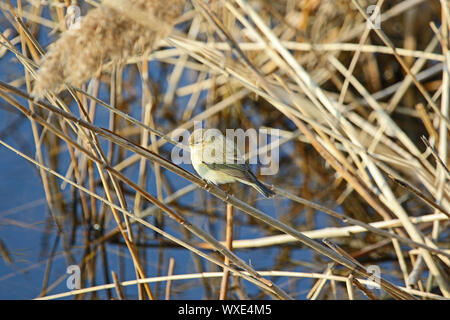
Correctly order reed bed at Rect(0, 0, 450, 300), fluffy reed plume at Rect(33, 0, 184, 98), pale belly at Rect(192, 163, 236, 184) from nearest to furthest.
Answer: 1. fluffy reed plume at Rect(33, 0, 184, 98)
2. reed bed at Rect(0, 0, 450, 300)
3. pale belly at Rect(192, 163, 236, 184)

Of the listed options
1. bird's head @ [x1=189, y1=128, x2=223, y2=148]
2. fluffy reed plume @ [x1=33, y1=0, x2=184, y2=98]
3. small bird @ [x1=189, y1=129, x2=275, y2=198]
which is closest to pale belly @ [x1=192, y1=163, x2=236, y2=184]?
small bird @ [x1=189, y1=129, x2=275, y2=198]

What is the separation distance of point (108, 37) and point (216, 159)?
45.7 inches

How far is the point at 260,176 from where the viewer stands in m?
4.52

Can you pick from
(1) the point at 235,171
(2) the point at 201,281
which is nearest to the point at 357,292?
(2) the point at 201,281

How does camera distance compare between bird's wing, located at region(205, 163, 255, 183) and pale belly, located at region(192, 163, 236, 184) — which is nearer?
bird's wing, located at region(205, 163, 255, 183)

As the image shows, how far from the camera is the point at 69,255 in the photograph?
3.76m

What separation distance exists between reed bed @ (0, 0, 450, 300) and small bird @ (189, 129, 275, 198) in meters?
0.20

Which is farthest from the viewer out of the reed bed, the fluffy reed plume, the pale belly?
the pale belly

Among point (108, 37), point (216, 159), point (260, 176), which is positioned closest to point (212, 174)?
point (216, 159)

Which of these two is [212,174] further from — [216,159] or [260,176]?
[260,176]

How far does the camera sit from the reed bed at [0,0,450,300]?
2588mm

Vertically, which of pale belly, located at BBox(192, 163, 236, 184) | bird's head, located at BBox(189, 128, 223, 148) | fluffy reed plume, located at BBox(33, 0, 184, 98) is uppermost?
bird's head, located at BBox(189, 128, 223, 148)

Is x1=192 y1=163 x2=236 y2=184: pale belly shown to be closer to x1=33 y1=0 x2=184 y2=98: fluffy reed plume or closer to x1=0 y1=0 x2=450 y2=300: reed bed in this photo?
x1=0 y1=0 x2=450 y2=300: reed bed

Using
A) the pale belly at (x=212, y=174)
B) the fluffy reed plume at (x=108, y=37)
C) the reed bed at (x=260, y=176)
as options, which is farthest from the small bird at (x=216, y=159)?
the fluffy reed plume at (x=108, y=37)
